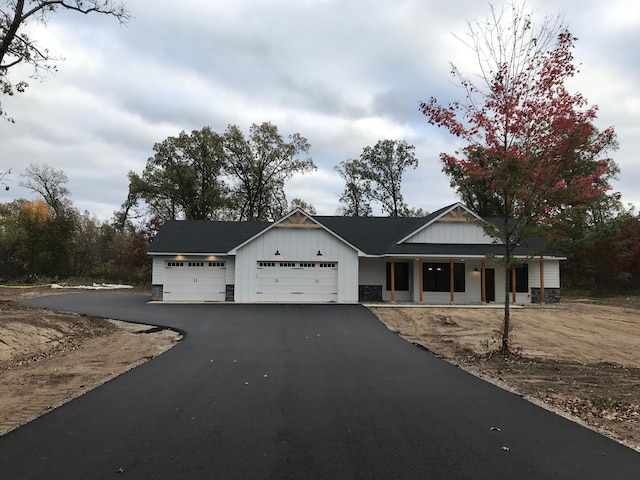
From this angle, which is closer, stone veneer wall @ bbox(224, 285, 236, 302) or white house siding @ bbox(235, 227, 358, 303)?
white house siding @ bbox(235, 227, 358, 303)

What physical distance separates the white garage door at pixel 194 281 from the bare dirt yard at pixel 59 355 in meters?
7.15

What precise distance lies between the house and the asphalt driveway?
12658 mm

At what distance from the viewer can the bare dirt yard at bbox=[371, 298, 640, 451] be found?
5781 mm

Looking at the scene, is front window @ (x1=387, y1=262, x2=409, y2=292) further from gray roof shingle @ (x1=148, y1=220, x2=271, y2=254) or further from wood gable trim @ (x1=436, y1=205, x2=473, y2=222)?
gray roof shingle @ (x1=148, y1=220, x2=271, y2=254)

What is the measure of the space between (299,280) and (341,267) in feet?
7.05

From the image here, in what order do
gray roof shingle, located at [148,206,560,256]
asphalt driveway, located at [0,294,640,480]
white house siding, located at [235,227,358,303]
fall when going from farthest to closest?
gray roof shingle, located at [148,206,560,256] → white house siding, located at [235,227,358,303] → asphalt driveway, located at [0,294,640,480]

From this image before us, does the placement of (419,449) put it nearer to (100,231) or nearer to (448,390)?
(448,390)

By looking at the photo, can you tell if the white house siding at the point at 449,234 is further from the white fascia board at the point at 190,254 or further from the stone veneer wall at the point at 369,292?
the white fascia board at the point at 190,254

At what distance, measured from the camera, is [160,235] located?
2322 centimetres

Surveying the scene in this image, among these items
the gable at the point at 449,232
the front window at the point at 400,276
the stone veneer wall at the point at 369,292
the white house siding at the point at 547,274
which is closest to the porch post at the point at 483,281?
the gable at the point at 449,232

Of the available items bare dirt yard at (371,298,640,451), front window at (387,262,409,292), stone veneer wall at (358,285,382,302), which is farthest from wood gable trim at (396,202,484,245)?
bare dirt yard at (371,298,640,451)

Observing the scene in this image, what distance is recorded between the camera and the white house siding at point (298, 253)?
21.0m

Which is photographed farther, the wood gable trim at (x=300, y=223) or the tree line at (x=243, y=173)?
the tree line at (x=243, y=173)

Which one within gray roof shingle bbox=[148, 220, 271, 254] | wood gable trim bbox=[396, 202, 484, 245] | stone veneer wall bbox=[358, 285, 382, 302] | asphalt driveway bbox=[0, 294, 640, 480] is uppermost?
wood gable trim bbox=[396, 202, 484, 245]
